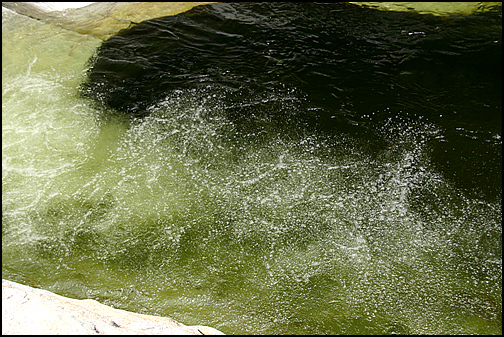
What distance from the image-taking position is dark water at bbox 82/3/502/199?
11.8 feet

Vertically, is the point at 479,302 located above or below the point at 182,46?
below

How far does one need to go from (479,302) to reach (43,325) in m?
2.60

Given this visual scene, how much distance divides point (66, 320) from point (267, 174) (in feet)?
5.98

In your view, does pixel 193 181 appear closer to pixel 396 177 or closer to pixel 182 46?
pixel 396 177

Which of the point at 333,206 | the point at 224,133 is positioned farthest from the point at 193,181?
the point at 333,206

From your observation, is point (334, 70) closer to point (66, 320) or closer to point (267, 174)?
point (267, 174)

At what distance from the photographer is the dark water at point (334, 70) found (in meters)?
3.59

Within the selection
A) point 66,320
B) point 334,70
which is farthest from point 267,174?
point 66,320

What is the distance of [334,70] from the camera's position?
416 cm

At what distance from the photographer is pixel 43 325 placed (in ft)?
5.82

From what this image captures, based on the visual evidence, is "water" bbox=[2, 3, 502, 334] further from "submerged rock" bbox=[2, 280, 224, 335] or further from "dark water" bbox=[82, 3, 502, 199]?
"submerged rock" bbox=[2, 280, 224, 335]

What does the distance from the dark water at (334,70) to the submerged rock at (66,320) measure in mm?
2018

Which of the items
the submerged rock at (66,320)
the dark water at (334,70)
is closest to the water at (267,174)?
the dark water at (334,70)

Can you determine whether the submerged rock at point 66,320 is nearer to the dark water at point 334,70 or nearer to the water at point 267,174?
the water at point 267,174
